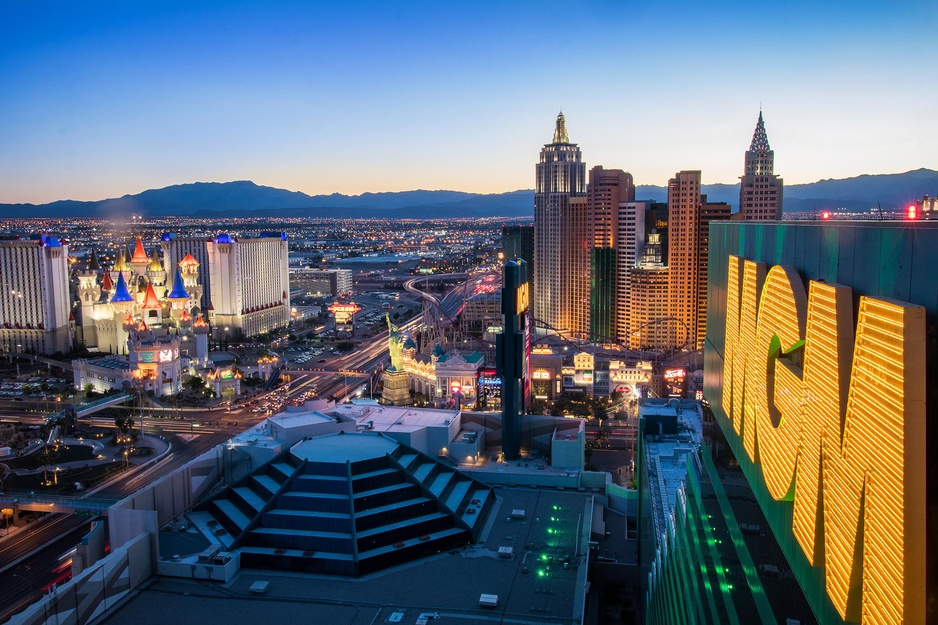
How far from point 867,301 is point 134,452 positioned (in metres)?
46.8

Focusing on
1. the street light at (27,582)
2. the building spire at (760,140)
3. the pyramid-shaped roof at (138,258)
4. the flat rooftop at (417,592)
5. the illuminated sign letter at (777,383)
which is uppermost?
the building spire at (760,140)

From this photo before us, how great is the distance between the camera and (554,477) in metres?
34.0

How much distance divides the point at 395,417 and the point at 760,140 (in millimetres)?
60502

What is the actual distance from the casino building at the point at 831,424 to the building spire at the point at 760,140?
3099 inches

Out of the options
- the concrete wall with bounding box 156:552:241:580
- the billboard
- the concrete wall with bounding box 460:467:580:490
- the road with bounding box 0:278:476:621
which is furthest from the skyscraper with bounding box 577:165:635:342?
the concrete wall with bounding box 156:552:241:580

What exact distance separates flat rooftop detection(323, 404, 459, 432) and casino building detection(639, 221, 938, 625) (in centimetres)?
2706

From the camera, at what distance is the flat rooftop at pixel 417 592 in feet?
75.8

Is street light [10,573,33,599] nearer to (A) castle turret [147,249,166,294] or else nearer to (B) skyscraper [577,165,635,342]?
(A) castle turret [147,249,166,294]

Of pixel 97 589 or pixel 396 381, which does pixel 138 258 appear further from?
pixel 97 589

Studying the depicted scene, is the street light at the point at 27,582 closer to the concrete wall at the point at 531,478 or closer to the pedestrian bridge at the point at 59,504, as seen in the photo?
the pedestrian bridge at the point at 59,504

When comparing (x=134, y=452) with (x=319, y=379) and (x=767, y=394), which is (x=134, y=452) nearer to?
(x=319, y=379)

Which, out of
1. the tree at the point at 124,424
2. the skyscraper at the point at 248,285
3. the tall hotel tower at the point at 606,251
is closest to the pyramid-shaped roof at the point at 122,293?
the skyscraper at the point at 248,285

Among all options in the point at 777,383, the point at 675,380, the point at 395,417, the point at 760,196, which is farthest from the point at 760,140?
the point at 777,383

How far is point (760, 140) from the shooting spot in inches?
3265
